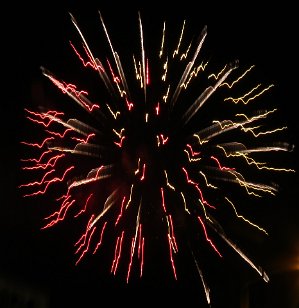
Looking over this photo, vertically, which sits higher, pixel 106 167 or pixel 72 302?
pixel 106 167

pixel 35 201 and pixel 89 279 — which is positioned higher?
pixel 35 201

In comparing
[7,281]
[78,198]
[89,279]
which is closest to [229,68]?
[78,198]

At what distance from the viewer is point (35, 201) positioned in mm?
8953

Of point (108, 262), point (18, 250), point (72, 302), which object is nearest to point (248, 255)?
point (108, 262)

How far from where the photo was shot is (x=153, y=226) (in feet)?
29.1

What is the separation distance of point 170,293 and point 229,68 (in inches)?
124

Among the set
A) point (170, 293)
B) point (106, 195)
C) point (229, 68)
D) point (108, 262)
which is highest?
point (229, 68)

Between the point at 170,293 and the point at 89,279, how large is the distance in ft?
3.67

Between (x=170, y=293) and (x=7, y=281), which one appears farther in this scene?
(x=170, y=293)

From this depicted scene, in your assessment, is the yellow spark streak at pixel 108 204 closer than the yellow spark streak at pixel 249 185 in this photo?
No

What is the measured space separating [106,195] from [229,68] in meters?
2.38

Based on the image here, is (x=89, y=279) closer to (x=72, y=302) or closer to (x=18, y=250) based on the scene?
(x=72, y=302)

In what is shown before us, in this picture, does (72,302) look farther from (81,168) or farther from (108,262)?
(81,168)

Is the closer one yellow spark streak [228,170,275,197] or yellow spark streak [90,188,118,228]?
yellow spark streak [228,170,275,197]
